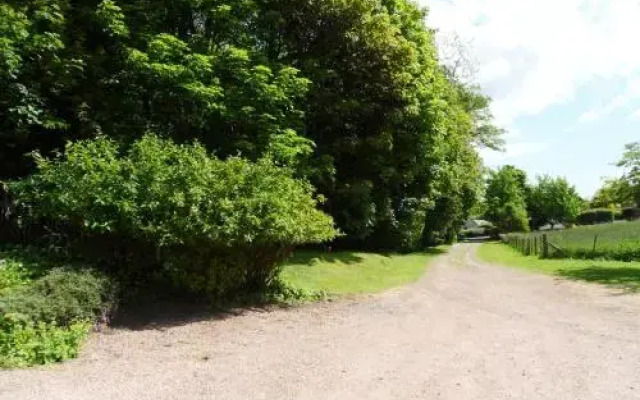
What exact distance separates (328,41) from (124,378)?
16256mm

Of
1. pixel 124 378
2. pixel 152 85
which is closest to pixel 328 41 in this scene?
pixel 152 85

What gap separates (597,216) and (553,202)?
19.7 ft

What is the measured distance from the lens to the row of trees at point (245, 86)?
13641 millimetres

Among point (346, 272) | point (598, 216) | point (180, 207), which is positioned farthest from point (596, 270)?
point (598, 216)

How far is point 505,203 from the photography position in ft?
229

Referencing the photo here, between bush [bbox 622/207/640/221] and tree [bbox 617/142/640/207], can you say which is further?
bush [bbox 622/207/640/221]

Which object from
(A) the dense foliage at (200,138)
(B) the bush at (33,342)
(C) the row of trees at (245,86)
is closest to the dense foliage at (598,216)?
(A) the dense foliage at (200,138)

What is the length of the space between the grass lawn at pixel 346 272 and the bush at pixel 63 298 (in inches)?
204

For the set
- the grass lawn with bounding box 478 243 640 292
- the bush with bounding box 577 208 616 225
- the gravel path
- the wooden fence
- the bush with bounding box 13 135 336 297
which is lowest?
the gravel path

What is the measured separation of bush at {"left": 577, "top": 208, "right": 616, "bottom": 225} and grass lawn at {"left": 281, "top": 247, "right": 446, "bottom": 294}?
5709 cm

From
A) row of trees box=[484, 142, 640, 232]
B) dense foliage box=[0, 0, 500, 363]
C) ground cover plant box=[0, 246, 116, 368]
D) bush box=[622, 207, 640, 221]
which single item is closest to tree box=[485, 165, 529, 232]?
row of trees box=[484, 142, 640, 232]

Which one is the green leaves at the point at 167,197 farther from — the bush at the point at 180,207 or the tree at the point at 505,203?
the tree at the point at 505,203

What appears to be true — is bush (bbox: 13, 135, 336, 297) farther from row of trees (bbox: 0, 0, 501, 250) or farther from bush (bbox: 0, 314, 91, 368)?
row of trees (bbox: 0, 0, 501, 250)

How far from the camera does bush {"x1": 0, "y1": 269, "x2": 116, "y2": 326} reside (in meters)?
7.77
